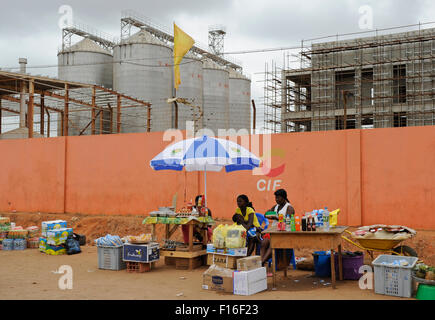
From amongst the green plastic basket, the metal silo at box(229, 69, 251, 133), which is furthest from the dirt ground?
the metal silo at box(229, 69, 251, 133)

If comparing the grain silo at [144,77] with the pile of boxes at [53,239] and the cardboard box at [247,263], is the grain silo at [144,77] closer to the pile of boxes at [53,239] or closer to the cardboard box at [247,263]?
the pile of boxes at [53,239]

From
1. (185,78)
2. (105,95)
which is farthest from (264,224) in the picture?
(185,78)

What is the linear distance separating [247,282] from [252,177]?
6.28 metres

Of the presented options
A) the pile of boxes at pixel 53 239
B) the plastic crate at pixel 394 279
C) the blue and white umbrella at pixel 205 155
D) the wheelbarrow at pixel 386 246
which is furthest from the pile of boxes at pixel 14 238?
the plastic crate at pixel 394 279

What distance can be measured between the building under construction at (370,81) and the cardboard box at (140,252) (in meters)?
21.8

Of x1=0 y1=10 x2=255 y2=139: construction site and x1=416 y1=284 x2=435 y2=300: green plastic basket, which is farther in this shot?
x1=0 y1=10 x2=255 y2=139: construction site

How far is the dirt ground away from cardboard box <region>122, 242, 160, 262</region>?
0.97 ft

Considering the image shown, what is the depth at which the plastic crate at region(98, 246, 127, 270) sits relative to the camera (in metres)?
9.05

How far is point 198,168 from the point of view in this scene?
996 centimetres

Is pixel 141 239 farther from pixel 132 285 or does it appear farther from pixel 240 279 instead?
pixel 240 279

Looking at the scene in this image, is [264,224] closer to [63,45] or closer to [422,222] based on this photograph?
[422,222]

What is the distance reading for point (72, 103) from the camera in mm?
24125

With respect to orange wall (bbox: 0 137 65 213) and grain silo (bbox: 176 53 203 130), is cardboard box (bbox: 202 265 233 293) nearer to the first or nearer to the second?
orange wall (bbox: 0 137 65 213)

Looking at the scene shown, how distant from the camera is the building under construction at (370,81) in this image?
2864 cm
